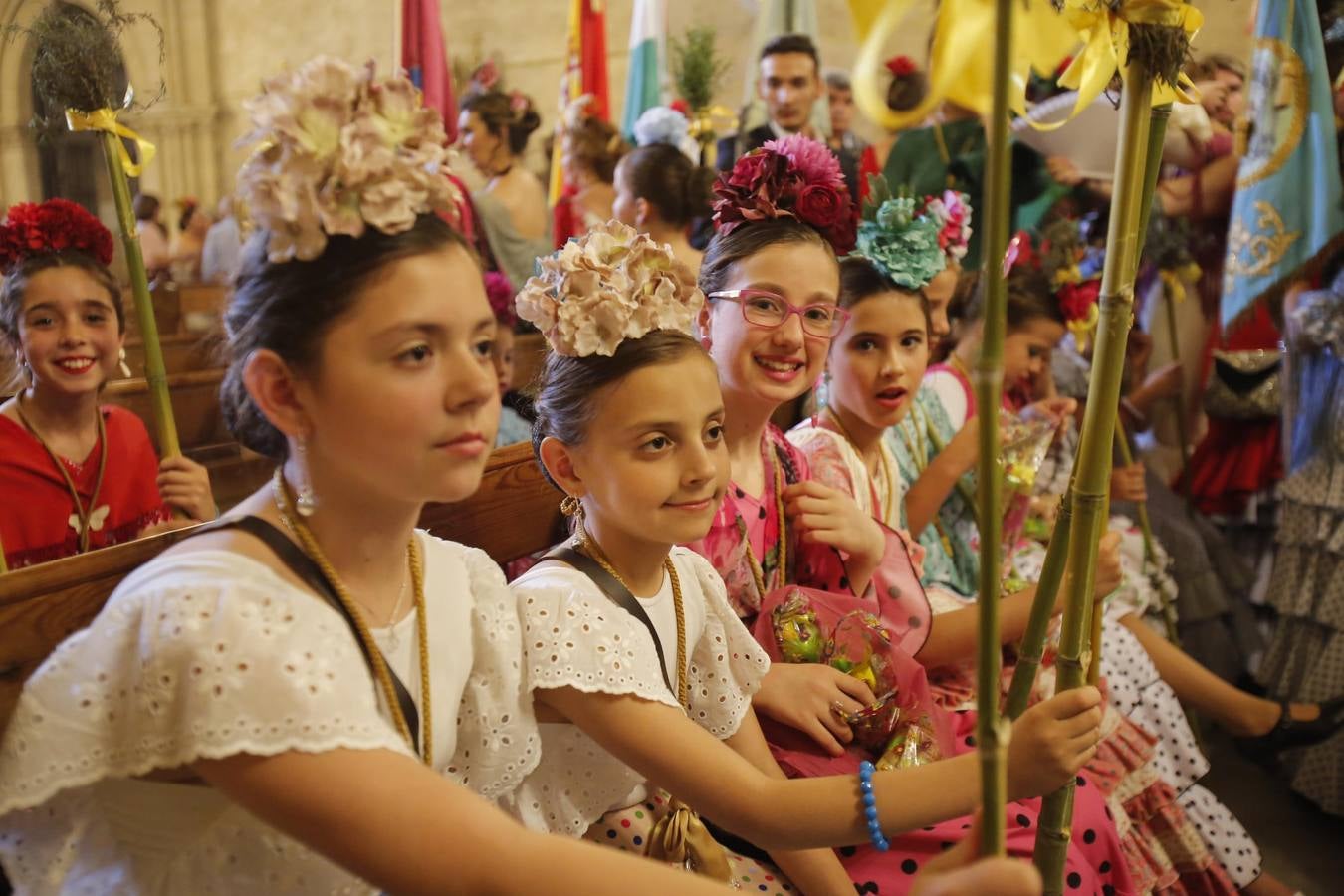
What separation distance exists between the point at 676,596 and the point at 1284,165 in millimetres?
2902

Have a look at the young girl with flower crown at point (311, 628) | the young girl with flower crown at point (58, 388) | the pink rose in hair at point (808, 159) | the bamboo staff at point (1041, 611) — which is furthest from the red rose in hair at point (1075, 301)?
the young girl with flower crown at point (311, 628)

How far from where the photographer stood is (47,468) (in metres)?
2.20

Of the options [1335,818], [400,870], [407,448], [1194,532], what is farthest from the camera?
[1194,532]

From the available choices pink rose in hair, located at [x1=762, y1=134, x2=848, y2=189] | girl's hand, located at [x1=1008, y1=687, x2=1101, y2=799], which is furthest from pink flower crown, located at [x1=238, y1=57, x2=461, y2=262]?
pink rose in hair, located at [x1=762, y1=134, x2=848, y2=189]

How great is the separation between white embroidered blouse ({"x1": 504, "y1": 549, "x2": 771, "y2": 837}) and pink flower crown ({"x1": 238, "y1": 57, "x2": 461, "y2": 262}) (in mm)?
508

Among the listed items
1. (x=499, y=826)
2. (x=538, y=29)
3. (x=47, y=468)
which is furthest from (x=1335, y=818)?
(x=538, y=29)

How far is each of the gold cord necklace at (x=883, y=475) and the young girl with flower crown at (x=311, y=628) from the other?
1261mm

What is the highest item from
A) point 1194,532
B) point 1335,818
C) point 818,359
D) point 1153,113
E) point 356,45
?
point 356,45

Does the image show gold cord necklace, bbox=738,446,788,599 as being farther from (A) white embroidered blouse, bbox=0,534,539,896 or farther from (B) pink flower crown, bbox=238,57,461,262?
(B) pink flower crown, bbox=238,57,461,262

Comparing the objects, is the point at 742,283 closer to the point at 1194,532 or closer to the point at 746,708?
the point at 746,708

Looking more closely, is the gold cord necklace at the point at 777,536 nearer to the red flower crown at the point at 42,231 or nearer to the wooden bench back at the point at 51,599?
the wooden bench back at the point at 51,599

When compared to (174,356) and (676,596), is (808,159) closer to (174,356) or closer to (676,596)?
(676,596)

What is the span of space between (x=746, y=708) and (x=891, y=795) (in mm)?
291

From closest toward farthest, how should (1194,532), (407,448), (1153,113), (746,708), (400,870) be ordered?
(400,870) < (407,448) < (1153,113) < (746,708) < (1194,532)
